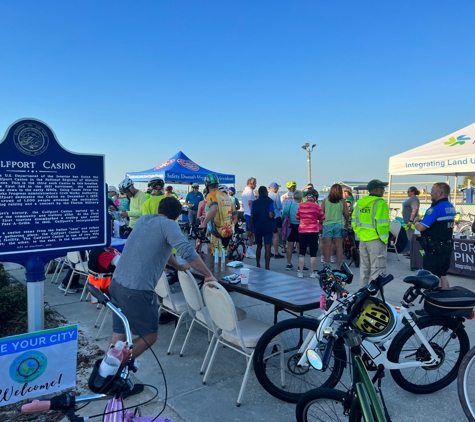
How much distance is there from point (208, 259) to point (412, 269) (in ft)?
15.7

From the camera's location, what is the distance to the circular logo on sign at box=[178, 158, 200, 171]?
1530 centimetres

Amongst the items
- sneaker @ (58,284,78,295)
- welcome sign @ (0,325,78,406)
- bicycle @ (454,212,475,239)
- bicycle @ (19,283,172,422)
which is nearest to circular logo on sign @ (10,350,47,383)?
welcome sign @ (0,325,78,406)

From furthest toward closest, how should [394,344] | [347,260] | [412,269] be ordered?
[347,260], [412,269], [394,344]

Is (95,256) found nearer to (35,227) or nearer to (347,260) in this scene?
(35,227)

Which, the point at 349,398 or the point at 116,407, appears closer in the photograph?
the point at 116,407

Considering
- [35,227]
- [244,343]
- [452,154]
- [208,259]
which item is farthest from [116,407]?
[452,154]

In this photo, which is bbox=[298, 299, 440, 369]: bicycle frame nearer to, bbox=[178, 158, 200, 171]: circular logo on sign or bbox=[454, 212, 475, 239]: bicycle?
bbox=[454, 212, 475, 239]: bicycle

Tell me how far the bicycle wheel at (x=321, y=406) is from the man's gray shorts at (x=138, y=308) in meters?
1.35

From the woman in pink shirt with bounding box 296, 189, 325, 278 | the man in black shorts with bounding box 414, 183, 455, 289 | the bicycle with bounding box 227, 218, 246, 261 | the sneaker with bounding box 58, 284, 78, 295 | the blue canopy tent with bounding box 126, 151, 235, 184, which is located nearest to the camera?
the man in black shorts with bounding box 414, 183, 455, 289

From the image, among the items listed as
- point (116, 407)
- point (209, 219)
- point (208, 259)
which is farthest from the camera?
point (209, 219)

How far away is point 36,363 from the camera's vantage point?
245cm

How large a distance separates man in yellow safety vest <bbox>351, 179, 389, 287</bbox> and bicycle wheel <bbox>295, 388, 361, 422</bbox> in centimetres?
325

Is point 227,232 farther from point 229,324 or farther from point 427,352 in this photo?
point 427,352

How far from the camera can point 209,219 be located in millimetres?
5672
